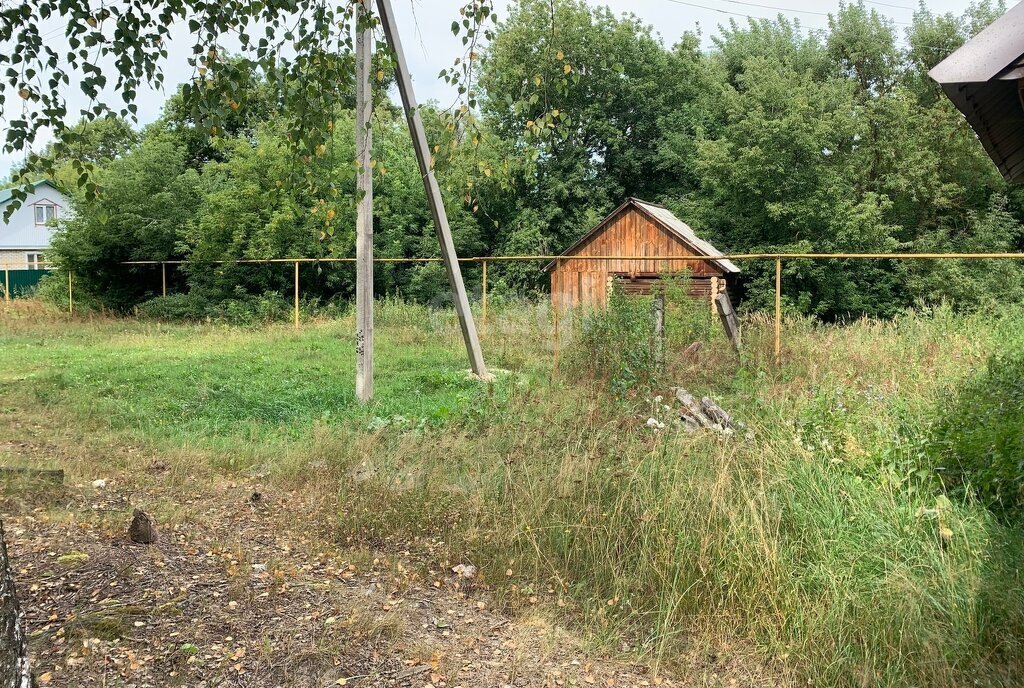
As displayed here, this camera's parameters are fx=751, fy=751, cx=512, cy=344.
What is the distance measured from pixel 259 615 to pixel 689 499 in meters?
2.35

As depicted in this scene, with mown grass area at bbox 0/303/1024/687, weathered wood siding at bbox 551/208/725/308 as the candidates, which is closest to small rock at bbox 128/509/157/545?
mown grass area at bbox 0/303/1024/687

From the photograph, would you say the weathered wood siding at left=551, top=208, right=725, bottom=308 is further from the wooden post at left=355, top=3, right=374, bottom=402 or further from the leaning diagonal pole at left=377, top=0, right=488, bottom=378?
the wooden post at left=355, top=3, right=374, bottom=402

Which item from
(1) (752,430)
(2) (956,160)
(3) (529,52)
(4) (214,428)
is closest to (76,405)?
(4) (214,428)

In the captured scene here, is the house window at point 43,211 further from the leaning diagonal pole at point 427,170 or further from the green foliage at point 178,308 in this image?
the leaning diagonal pole at point 427,170

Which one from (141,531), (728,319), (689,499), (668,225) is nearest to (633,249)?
(668,225)

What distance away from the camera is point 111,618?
326 cm

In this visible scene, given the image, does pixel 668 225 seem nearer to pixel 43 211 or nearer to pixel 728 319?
pixel 728 319

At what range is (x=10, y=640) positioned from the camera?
2.01 m

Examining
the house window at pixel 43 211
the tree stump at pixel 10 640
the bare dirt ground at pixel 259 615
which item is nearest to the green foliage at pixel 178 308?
the bare dirt ground at pixel 259 615

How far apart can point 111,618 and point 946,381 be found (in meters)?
7.17

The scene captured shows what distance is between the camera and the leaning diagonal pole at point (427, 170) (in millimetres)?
7816

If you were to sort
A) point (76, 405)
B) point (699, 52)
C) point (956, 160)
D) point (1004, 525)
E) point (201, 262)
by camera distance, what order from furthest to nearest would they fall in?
1. point (699, 52)
2. point (956, 160)
3. point (201, 262)
4. point (76, 405)
5. point (1004, 525)

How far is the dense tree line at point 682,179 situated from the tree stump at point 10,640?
1400 cm

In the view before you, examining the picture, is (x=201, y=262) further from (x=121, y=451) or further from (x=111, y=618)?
(x=111, y=618)
